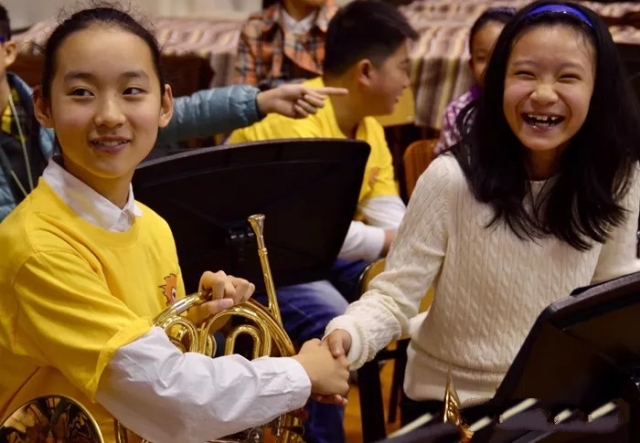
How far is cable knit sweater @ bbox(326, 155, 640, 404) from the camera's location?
1603 millimetres

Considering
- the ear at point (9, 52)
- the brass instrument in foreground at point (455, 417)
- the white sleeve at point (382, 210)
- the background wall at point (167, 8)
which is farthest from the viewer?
the background wall at point (167, 8)

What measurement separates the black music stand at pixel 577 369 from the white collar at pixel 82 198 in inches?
22.8

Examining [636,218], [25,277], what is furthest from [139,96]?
[636,218]

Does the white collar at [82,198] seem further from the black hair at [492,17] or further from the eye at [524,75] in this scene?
the black hair at [492,17]

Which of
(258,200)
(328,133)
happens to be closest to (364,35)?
(328,133)

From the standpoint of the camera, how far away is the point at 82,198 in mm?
1291

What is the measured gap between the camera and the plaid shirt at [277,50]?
11.1 feet

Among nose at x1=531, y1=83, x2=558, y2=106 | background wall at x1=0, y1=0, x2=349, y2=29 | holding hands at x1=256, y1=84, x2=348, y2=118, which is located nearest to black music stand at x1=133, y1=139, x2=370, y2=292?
holding hands at x1=256, y1=84, x2=348, y2=118

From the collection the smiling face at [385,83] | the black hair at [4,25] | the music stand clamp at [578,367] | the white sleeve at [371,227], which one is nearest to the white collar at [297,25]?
the smiling face at [385,83]

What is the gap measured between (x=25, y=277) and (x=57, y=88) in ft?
0.89

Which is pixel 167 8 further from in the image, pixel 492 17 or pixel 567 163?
pixel 567 163

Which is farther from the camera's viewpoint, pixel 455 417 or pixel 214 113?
pixel 214 113

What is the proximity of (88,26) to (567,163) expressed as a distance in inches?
33.5

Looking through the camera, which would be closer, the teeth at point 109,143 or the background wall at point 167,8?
the teeth at point 109,143
